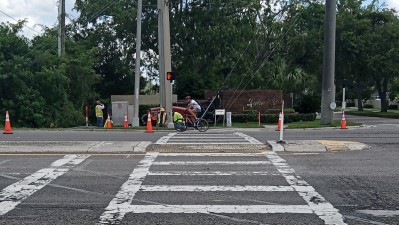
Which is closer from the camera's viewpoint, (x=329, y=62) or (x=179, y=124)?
(x=179, y=124)

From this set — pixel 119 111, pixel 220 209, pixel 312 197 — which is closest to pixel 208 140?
pixel 312 197

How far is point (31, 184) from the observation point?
25.9 ft

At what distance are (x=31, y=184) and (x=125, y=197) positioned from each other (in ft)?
6.55

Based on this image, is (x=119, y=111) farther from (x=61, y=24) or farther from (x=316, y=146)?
(x=316, y=146)

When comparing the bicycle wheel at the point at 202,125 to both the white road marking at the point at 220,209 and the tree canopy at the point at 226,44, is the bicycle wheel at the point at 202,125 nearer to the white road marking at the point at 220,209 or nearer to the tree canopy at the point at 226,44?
the tree canopy at the point at 226,44

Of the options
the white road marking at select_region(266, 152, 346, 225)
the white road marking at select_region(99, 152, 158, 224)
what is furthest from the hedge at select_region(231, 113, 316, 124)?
the white road marking at select_region(99, 152, 158, 224)

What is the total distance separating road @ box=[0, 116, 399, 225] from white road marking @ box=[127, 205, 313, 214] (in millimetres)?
14

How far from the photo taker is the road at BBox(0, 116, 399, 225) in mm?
6003

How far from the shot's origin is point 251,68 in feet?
133

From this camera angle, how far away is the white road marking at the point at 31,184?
21.9ft

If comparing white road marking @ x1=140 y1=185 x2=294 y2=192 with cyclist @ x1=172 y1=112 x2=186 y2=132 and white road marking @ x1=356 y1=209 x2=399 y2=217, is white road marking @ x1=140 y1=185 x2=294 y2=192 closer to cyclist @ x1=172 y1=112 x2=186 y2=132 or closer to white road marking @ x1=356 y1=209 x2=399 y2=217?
white road marking @ x1=356 y1=209 x2=399 y2=217

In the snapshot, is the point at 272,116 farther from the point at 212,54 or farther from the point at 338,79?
the point at 338,79

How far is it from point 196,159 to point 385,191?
14.4ft

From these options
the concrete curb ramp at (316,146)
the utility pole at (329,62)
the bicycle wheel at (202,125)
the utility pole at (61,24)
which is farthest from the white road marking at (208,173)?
the utility pole at (61,24)
